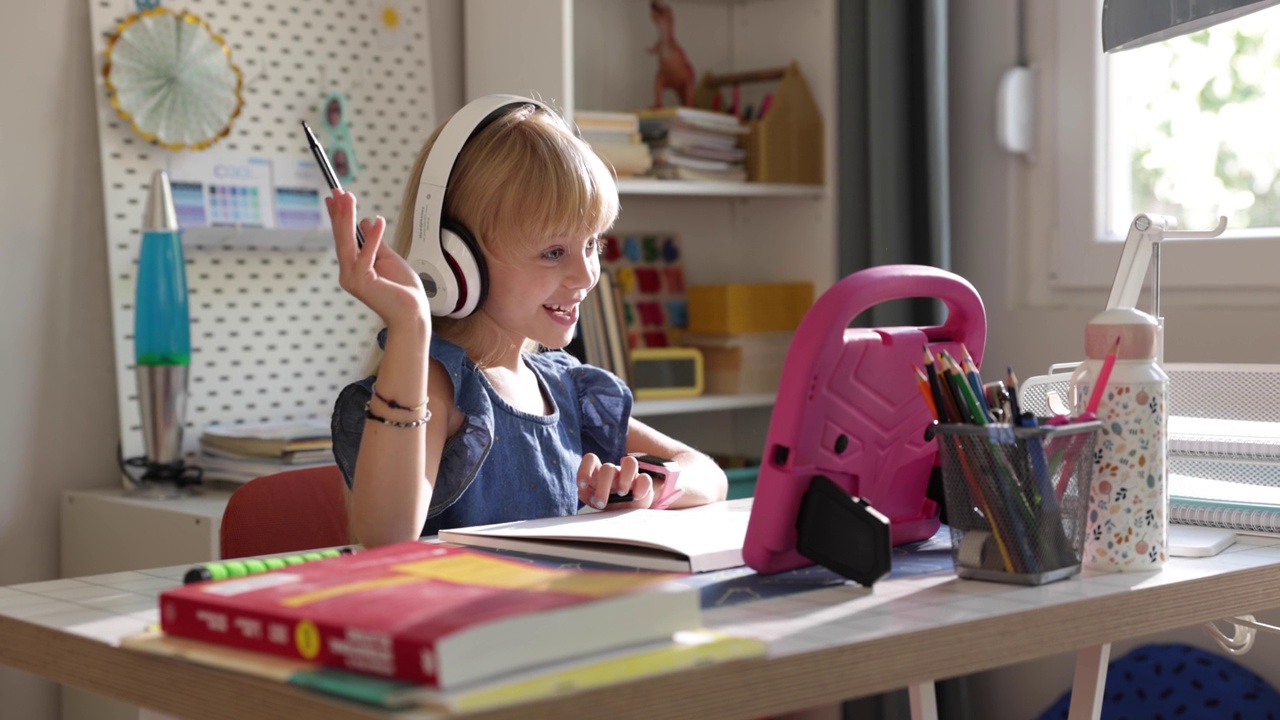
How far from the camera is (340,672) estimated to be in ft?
2.27

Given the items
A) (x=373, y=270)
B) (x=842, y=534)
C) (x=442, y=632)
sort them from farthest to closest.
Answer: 1. (x=373, y=270)
2. (x=842, y=534)
3. (x=442, y=632)

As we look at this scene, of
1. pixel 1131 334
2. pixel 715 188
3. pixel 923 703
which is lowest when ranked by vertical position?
pixel 923 703

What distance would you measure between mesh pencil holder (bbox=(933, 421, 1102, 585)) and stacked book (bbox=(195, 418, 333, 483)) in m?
1.29

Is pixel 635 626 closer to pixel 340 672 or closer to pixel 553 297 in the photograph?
pixel 340 672

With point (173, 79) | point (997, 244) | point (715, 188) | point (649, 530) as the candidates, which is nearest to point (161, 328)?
point (173, 79)

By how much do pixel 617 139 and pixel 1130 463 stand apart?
1.63 m

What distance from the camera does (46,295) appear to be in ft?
7.08

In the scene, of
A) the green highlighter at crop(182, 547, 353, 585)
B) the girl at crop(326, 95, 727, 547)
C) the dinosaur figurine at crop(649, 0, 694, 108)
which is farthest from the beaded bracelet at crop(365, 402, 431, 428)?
the dinosaur figurine at crop(649, 0, 694, 108)

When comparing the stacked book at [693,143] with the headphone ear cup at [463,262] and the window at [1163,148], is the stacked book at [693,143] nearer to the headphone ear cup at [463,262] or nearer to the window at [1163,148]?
the window at [1163,148]

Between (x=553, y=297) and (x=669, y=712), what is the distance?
77cm

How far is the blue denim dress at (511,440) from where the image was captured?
1.36 meters

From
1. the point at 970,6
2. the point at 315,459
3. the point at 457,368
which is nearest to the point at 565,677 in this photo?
the point at 457,368

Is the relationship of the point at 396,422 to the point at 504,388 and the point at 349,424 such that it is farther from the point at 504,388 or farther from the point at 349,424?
the point at 504,388

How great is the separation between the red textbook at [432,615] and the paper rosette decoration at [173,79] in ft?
4.98
